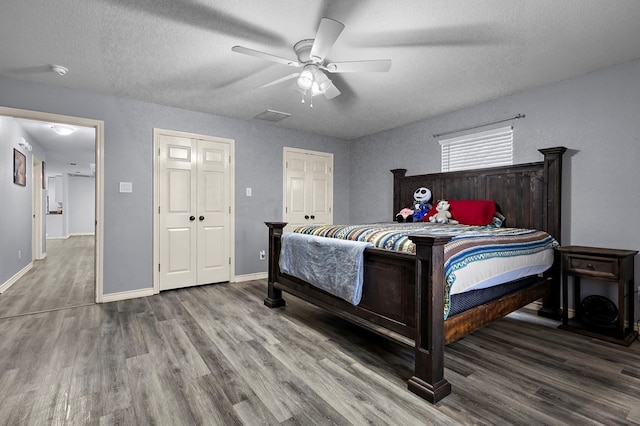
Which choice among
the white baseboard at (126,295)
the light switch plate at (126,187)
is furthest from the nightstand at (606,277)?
the light switch plate at (126,187)

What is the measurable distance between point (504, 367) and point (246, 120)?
13.6 feet

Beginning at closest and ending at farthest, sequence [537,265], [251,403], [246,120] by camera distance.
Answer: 1. [251,403]
2. [537,265]
3. [246,120]

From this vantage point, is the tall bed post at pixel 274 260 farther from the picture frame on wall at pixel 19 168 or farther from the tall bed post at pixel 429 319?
the picture frame on wall at pixel 19 168

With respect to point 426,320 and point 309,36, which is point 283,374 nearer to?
point 426,320

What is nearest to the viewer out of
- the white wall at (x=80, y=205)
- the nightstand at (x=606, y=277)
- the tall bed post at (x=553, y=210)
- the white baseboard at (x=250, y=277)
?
the nightstand at (x=606, y=277)

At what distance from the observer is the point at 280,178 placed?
197 inches

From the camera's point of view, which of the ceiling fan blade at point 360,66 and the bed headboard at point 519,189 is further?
the bed headboard at point 519,189

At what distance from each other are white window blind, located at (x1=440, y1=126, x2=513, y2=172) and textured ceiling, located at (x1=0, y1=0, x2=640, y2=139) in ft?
1.46

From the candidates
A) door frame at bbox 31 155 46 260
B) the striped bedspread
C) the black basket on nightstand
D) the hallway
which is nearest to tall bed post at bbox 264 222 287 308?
the striped bedspread

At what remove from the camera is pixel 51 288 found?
415 centimetres

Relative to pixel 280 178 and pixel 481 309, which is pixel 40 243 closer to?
pixel 280 178

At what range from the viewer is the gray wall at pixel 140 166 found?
3457mm

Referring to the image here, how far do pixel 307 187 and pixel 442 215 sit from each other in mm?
2329

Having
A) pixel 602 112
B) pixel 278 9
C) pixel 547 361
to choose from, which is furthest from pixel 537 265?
pixel 278 9
